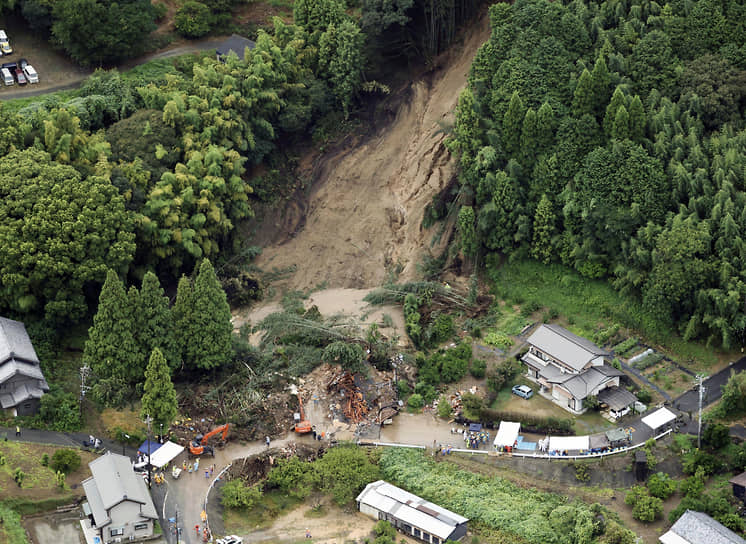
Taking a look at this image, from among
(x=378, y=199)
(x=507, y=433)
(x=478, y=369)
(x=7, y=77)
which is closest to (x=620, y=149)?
(x=478, y=369)

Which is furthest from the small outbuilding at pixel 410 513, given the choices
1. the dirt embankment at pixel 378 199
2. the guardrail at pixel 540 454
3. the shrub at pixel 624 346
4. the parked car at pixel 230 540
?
the dirt embankment at pixel 378 199

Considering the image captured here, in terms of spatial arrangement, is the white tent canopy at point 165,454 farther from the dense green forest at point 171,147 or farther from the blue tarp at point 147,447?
the dense green forest at point 171,147

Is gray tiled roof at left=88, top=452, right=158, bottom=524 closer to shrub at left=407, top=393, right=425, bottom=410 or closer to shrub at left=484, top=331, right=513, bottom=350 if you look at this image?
shrub at left=407, top=393, right=425, bottom=410

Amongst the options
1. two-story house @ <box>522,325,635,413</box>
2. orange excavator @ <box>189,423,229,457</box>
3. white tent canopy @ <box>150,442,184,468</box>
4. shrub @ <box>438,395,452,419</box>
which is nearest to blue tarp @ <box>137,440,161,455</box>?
white tent canopy @ <box>150,442,184,468</box>

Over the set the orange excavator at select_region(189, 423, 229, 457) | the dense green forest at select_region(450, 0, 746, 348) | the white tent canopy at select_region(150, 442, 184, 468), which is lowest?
the orange excavator at select_region(189, 423, 229, 457)

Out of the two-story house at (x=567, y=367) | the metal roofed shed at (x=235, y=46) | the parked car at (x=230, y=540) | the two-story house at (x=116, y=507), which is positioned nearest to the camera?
the two-story house at (x=116, y=507)

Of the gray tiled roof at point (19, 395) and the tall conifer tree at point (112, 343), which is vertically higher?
the tall conifer tree at point (112, 343)
